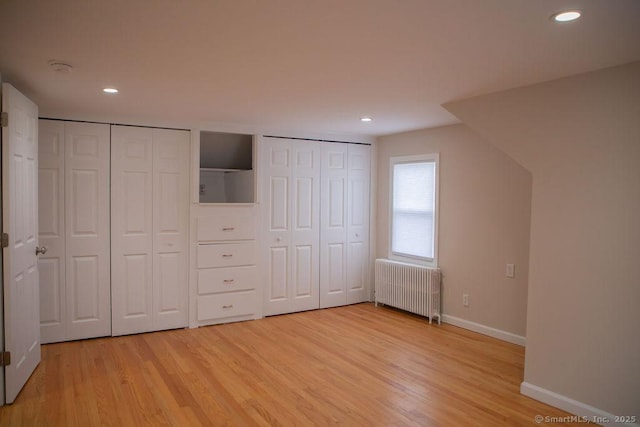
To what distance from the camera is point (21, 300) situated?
3.04 m

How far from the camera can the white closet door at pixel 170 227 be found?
4.50 meters

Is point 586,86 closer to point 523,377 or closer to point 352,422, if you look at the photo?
point 523,377

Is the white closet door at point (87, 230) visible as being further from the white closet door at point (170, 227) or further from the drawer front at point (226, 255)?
the drawer front at point (226, 255)

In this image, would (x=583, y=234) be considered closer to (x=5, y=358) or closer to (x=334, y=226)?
(x=334, y=226)

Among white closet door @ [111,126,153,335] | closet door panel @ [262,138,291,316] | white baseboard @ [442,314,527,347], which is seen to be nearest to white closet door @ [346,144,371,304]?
closet door panel @ [262,138,291,316]

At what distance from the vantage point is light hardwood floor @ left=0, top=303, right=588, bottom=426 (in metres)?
2.78

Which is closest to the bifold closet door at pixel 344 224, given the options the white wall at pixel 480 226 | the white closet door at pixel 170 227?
the white wall at pixel 480 226

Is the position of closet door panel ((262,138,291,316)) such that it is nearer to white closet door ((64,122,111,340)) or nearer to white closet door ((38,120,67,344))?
Result: white closet door ((64,122,111,340))

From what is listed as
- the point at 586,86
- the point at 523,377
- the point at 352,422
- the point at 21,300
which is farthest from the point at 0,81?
the point at 523,377

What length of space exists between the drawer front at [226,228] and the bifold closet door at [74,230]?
939mm

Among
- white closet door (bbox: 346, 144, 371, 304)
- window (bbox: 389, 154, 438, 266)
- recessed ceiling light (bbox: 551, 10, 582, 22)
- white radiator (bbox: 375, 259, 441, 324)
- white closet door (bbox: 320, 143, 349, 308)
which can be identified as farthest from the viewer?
white closet door (bbox: 346, 144, 371, 304)

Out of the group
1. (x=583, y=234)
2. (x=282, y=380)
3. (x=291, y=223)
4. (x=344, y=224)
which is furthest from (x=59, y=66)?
(x=344, y=224)

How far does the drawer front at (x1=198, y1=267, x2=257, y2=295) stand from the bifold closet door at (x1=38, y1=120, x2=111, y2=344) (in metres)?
0.95

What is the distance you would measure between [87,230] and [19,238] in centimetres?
121
